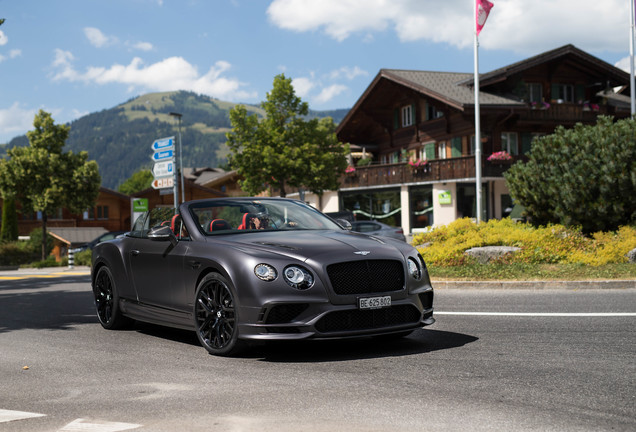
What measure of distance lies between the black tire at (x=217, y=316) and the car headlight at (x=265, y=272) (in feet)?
1.05

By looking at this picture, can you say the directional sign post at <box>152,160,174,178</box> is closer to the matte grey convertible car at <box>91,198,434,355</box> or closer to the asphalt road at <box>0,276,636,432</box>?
the asphalt road at <box>0,276,636,432</box>

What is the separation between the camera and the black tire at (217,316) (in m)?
6.35

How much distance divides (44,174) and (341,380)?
1746 inches

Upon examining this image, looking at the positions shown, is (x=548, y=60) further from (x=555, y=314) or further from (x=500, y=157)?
(x=555, y=314)

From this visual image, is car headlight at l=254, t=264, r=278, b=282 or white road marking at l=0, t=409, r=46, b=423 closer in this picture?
white road marking at l=0, t=409, r=46, b=423

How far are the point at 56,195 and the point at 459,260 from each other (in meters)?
35.6

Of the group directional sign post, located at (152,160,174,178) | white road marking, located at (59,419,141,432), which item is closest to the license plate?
white road marking, located at (59,419,141,432)

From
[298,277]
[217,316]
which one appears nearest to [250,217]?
[217,316]

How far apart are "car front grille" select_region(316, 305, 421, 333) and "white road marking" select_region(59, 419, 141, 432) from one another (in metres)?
2.11

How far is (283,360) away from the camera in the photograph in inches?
249

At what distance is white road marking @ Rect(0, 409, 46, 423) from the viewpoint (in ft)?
14.8

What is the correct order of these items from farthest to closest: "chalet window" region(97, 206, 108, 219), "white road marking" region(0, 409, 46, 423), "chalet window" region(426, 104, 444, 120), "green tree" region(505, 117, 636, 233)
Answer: "chalet window" region(97, 206, 108, 219) → "chalet window" region(426, 104, 444, 120) → "green tree" region(505, 117, 636, 233) → "white road marking" region(0, 409, 46, 423)

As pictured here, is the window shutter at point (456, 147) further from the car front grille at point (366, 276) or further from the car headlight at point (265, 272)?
the car headlight at point (265, 272)

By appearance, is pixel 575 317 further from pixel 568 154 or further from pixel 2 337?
pixel 568 154
